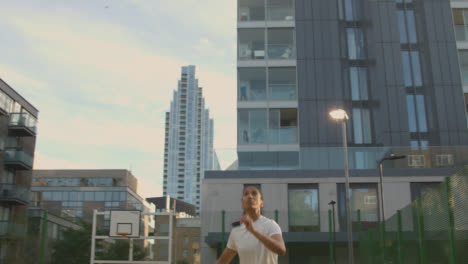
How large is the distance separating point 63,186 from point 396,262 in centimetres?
8883

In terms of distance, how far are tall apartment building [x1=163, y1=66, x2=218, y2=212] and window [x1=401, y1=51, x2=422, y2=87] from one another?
15226 centimetres

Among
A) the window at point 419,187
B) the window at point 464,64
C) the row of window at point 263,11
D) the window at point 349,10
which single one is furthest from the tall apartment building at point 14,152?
the window at point 464,64

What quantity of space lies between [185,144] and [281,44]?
152691 mm

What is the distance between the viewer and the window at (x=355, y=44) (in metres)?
33.9

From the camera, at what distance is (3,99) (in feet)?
138

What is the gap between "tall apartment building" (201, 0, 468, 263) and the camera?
93.5 ft

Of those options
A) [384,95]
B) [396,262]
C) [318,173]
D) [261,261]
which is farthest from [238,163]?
[261,261]

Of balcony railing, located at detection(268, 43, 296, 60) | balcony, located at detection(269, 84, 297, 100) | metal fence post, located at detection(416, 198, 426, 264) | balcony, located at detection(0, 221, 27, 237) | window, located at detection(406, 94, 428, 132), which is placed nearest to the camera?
metal fence post, located at detection(416, 198, 426, 264)

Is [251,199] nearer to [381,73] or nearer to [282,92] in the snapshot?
[282,92]

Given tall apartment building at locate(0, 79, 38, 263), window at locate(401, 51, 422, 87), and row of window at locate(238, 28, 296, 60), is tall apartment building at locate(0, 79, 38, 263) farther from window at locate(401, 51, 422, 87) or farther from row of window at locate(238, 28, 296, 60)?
window at locate(401, 51, 422, 87)

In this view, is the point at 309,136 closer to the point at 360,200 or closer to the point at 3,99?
the point at 360,200

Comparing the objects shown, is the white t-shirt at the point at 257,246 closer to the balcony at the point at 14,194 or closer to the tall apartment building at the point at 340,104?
the tall apartment building at the point at 340,104

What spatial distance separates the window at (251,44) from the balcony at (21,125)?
834 inches

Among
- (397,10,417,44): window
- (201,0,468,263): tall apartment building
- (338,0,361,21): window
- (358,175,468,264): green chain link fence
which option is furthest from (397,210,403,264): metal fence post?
(338,0,361,21): window
